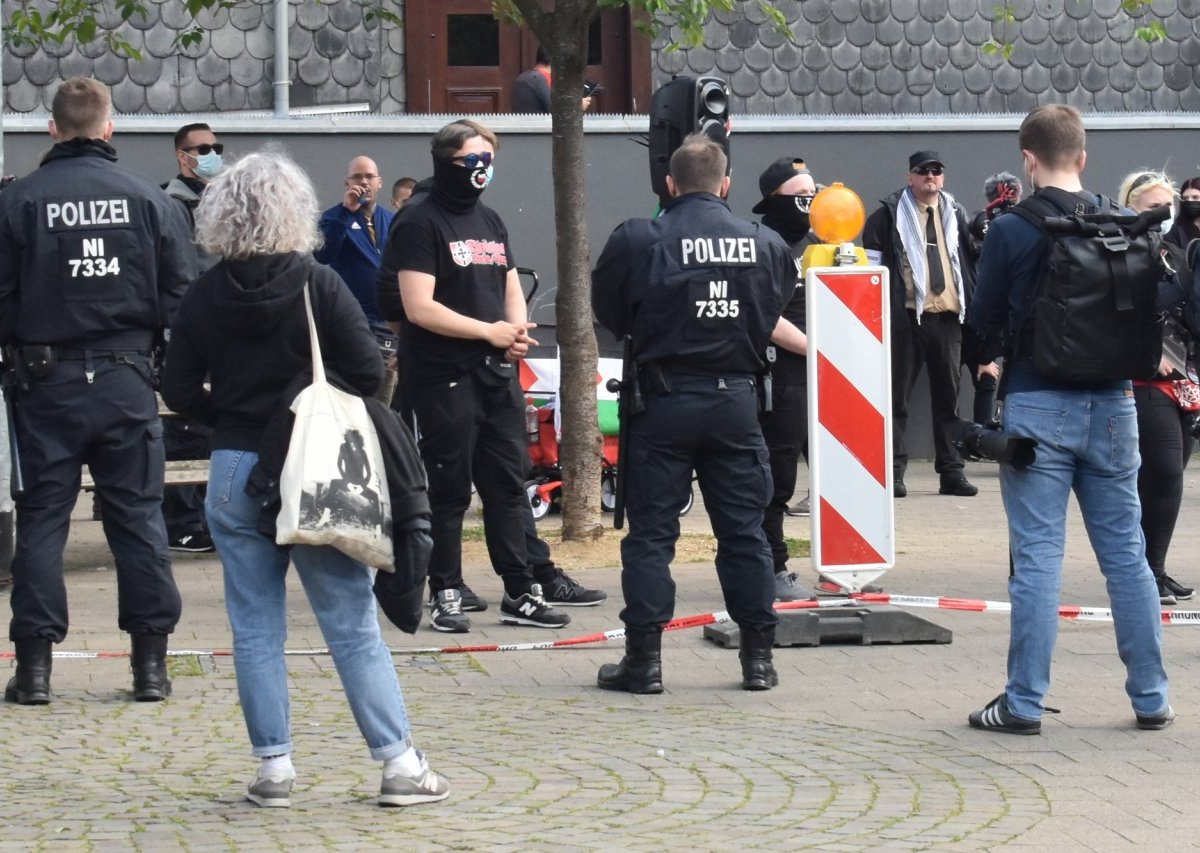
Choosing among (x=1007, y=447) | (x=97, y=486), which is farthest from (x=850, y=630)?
(x=97, y=486)

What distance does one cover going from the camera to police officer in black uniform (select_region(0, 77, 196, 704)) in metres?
7.39

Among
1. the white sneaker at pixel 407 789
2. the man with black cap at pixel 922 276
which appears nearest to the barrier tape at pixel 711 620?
the white sneaker at pixel 407 789

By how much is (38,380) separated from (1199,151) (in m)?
11.4

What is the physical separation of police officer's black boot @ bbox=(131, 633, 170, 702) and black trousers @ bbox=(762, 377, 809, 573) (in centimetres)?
288

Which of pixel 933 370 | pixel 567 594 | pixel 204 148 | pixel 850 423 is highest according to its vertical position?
pixel 204 148

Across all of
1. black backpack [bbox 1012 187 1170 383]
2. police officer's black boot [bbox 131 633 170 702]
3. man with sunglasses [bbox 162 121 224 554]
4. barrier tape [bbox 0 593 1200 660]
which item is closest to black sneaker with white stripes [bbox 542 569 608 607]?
barrier tape [bbox 0 593 1200 660]

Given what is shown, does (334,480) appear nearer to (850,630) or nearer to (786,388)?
(850,630)

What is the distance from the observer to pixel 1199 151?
16.5 metres

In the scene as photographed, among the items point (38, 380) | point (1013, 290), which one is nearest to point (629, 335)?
point (1013, 290)

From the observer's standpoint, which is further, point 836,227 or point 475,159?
point 475,159

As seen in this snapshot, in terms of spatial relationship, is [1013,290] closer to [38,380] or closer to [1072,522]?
[38,380]

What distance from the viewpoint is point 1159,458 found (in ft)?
30.3

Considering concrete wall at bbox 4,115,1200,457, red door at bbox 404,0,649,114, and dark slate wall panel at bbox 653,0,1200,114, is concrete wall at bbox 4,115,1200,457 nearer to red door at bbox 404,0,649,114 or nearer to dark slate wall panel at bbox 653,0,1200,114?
dark slate wall panel at bbox 653,0,1200,114

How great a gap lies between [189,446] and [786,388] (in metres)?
3.87
